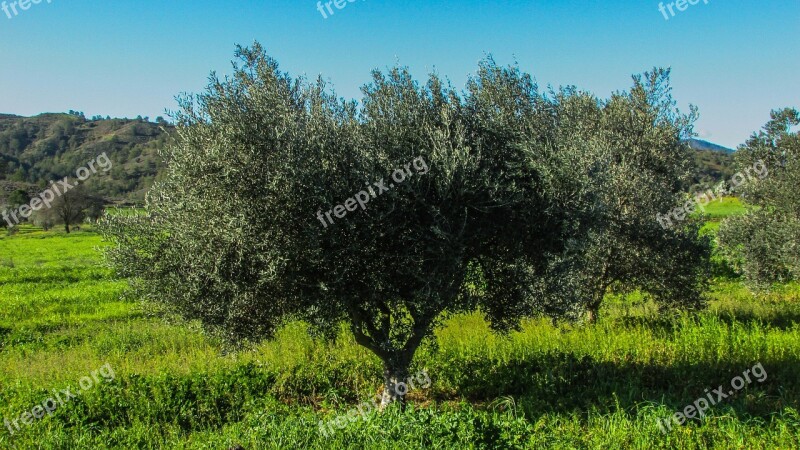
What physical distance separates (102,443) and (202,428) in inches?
71.1

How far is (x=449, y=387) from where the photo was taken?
41.9ft

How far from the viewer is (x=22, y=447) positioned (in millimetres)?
9422

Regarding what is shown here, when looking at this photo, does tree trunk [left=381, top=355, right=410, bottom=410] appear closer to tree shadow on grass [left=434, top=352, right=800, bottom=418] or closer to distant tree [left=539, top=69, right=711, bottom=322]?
tree shadow on grass [left=434, top=352, right=800, bottom=418]

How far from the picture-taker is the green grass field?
8.87 meters

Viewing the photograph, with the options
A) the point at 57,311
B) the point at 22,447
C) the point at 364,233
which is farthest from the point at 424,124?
the point at 57,311

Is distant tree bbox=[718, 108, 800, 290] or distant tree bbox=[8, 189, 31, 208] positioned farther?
distant tree bbox=[8, 189, 31, 208]

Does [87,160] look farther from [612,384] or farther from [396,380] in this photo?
[612,384]

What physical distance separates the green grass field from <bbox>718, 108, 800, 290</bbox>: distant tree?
8.28ft

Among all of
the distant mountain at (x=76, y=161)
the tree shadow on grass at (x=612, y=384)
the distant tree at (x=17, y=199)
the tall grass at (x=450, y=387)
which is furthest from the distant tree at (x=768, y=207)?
the distant mountain at (x=76, y=161)

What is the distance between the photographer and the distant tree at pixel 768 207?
19516mm

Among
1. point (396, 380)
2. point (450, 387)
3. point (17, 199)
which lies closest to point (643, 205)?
point (450, 387)

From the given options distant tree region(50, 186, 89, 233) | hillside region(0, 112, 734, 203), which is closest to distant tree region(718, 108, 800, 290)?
distant tree region(50, 186, 89, 233)

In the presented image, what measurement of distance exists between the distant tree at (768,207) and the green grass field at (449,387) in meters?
2.52

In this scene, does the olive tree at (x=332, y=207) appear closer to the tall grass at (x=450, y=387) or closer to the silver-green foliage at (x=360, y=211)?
the silver-green foliage at (x=360, y=211)
